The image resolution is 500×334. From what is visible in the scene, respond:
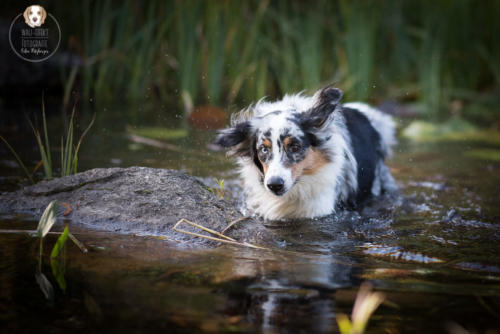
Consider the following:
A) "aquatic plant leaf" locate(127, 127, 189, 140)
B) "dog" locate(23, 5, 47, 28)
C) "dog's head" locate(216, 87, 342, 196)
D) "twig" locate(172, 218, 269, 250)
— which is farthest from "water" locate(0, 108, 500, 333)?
"dog" locate(23, 5, 47, 28)

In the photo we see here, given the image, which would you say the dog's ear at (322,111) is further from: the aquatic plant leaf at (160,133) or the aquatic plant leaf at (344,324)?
the aquatic plant leaf at (160,133)

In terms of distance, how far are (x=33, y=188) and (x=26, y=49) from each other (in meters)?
4.58

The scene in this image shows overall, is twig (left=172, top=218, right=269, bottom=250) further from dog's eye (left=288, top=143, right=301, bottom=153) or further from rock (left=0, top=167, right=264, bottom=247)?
dog's eye (left=288, top=143, right=301, bottom=153)

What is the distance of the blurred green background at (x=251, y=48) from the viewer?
6910 millimetres

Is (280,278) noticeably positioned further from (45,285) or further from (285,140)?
(285,140)

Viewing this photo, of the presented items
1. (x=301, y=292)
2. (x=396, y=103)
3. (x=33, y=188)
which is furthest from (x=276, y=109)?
(x=396, y=103)

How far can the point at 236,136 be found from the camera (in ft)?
13.4

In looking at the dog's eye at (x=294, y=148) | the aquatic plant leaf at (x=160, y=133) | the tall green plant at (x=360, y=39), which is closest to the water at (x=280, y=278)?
the dog's eye at (x=294, y=148)

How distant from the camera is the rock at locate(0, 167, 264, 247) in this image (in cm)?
315

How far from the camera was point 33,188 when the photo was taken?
3535 millimetres

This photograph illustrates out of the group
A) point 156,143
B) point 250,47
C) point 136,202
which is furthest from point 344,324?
point 250,47

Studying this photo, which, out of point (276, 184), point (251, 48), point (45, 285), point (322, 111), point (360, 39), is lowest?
point (45, 285)

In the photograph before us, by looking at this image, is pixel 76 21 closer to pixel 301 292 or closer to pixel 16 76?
pixel 16 76

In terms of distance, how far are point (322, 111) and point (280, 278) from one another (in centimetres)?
179
